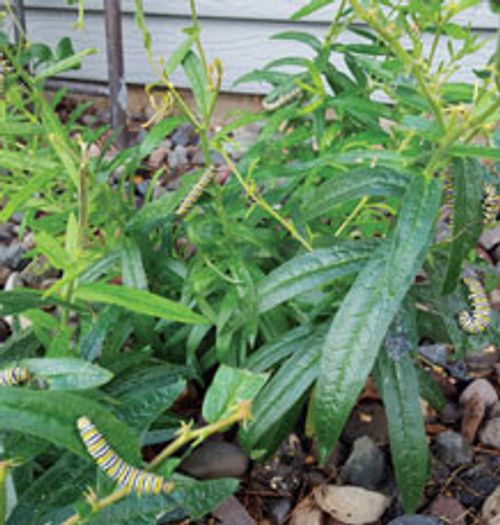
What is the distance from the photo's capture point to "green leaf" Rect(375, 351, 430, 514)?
4.09ft

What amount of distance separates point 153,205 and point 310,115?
48 cm

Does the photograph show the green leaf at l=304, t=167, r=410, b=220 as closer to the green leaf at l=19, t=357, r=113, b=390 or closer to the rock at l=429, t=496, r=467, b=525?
the green leaf at l=19, t=357, r=113, b=390

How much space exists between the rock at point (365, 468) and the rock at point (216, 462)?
0.21 metres

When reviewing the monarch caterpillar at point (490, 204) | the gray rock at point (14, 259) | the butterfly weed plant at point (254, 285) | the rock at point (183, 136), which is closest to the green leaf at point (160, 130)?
the butterfly weed plant at point (254, 285)

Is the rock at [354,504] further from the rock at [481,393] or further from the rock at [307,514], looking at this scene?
the rock at [481,393]

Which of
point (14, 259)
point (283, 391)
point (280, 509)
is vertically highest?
point (283, 391)

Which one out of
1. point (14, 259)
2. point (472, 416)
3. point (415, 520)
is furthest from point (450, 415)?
point (14, 259)

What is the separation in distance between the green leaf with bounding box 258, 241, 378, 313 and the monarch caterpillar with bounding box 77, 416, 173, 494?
42 centimetres

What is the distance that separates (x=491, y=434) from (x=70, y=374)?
3.31 ft

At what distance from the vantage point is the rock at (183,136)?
10.2ft

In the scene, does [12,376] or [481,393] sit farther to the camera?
[481,393]

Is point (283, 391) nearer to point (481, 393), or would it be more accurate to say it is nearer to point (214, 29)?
point (481, 393)

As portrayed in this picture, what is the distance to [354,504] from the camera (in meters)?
1.48

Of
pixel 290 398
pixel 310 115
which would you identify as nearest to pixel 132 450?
pixel 290 398
